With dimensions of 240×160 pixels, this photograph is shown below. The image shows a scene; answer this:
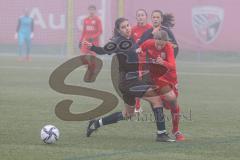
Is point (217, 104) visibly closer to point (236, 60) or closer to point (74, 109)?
point (74, 109)

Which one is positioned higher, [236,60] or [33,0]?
[33,0]

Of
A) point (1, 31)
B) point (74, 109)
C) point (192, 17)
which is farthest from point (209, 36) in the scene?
point (74, 109)

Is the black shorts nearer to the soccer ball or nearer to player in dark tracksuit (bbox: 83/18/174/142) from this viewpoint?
player in dark tracksuit (bbox: 83/18/174/142)

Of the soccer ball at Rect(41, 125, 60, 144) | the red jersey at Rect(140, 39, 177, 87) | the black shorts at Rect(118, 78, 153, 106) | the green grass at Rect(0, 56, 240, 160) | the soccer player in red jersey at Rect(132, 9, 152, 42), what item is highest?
the soccer player in red jersey at Rect(132, 9, 152, 42)

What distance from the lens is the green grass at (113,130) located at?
778cm

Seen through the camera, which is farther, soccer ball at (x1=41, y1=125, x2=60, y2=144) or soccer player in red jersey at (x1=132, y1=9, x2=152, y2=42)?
soccer player in red jersey at (x1=132, y1=9, x2=152, y2=42)

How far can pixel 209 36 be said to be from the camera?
94.6ft

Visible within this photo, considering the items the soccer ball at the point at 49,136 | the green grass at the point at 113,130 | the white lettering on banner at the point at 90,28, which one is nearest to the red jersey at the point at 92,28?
the white lettering on banner at the point at 90,28

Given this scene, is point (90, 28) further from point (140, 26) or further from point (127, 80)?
point (127, 80)

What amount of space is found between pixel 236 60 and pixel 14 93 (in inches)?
614

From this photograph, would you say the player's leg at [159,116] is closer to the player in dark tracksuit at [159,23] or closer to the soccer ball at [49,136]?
the soccer ball at [49,136]

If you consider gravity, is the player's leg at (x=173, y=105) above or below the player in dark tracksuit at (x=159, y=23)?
below

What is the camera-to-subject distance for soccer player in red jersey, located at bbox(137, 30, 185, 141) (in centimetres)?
905

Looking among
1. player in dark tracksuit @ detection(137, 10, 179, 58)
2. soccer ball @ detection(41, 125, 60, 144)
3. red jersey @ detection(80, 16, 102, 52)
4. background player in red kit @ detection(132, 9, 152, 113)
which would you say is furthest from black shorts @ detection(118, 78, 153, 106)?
red jersey @ detection(80, 16, 102, 52)
